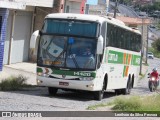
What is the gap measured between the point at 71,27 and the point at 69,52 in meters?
1.01

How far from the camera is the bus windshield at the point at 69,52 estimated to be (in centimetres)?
1961

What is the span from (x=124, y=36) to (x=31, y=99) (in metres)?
8.14

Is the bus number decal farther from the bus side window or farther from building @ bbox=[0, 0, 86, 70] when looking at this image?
building @ bbox=[0, 0, 86, 70]

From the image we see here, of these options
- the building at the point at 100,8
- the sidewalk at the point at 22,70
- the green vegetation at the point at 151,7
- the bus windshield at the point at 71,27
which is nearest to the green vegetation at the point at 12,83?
the bus windshield at the point at 71,27

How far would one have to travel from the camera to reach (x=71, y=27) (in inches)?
786

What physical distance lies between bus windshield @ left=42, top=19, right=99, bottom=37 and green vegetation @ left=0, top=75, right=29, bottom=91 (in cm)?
298

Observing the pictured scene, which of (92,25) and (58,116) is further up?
(92,25)

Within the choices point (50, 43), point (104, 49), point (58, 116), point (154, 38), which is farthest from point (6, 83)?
point (154, 38)

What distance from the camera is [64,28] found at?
787 inches

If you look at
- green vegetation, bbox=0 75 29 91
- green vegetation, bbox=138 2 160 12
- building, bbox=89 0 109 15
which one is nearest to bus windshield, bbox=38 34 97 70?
green vegetation, bbox=0 75 29 91

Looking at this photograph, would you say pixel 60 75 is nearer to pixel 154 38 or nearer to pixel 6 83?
pixel 6 83

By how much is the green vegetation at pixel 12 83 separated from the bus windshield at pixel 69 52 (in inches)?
83.4

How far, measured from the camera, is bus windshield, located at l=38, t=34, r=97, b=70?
1961 centimetres

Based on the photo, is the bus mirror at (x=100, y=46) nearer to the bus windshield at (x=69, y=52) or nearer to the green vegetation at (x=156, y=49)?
the bus windshield at (x=69, y=52)
